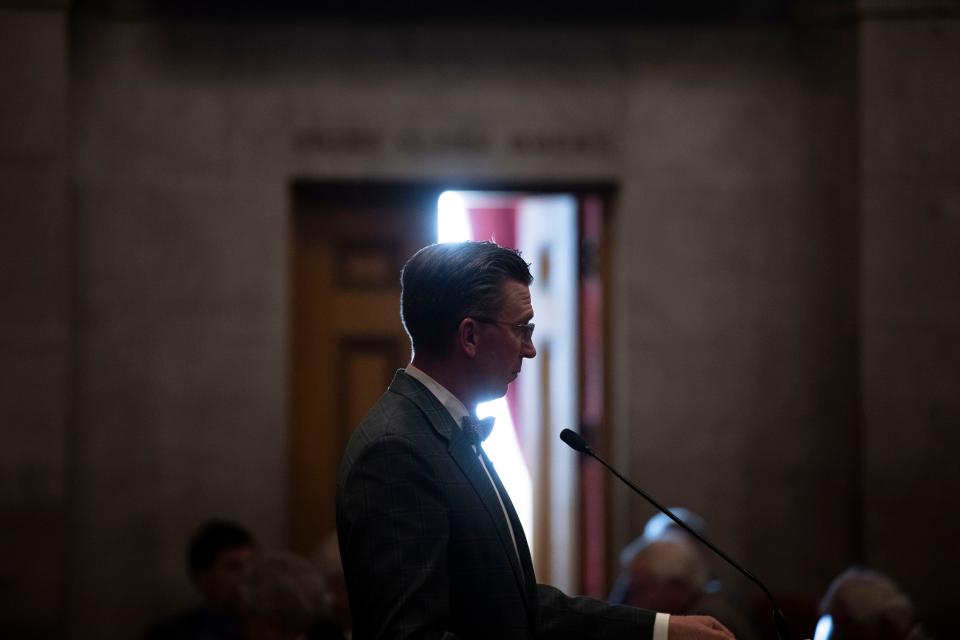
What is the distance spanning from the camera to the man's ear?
6.84ft

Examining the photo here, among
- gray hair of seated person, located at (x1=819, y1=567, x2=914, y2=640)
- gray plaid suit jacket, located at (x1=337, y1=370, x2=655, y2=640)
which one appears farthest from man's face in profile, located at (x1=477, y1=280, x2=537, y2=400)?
gray hair of seated person, located at (x1=819, y1=567, x2=914, y2=640)

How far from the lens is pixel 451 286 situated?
208 cm

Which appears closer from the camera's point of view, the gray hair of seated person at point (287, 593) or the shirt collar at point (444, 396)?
the shirt collar at point (444, 396)

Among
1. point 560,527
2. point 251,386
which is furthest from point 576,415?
point 251,386

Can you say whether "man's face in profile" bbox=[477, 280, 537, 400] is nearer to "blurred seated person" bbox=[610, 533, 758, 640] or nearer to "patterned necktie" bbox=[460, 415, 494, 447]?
"patterned necktie" bbox=[460, 415, 494, 447]

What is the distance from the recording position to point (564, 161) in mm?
5707

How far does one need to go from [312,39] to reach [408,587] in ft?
13.6

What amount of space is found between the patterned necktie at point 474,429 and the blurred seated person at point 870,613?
4.96ft

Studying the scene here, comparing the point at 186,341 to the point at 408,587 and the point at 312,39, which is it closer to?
the point at 312,39

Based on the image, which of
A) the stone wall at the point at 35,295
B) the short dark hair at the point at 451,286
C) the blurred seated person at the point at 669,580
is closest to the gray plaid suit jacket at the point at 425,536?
the short dark hair at the point at 451,286

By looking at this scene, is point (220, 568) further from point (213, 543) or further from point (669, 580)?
point (669, 580)

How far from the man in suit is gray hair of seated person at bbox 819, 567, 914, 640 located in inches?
53.1

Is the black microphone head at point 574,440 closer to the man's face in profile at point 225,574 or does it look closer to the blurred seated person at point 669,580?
the blurred seated person at point 669,580

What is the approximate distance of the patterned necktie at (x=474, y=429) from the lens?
81.2 inches
